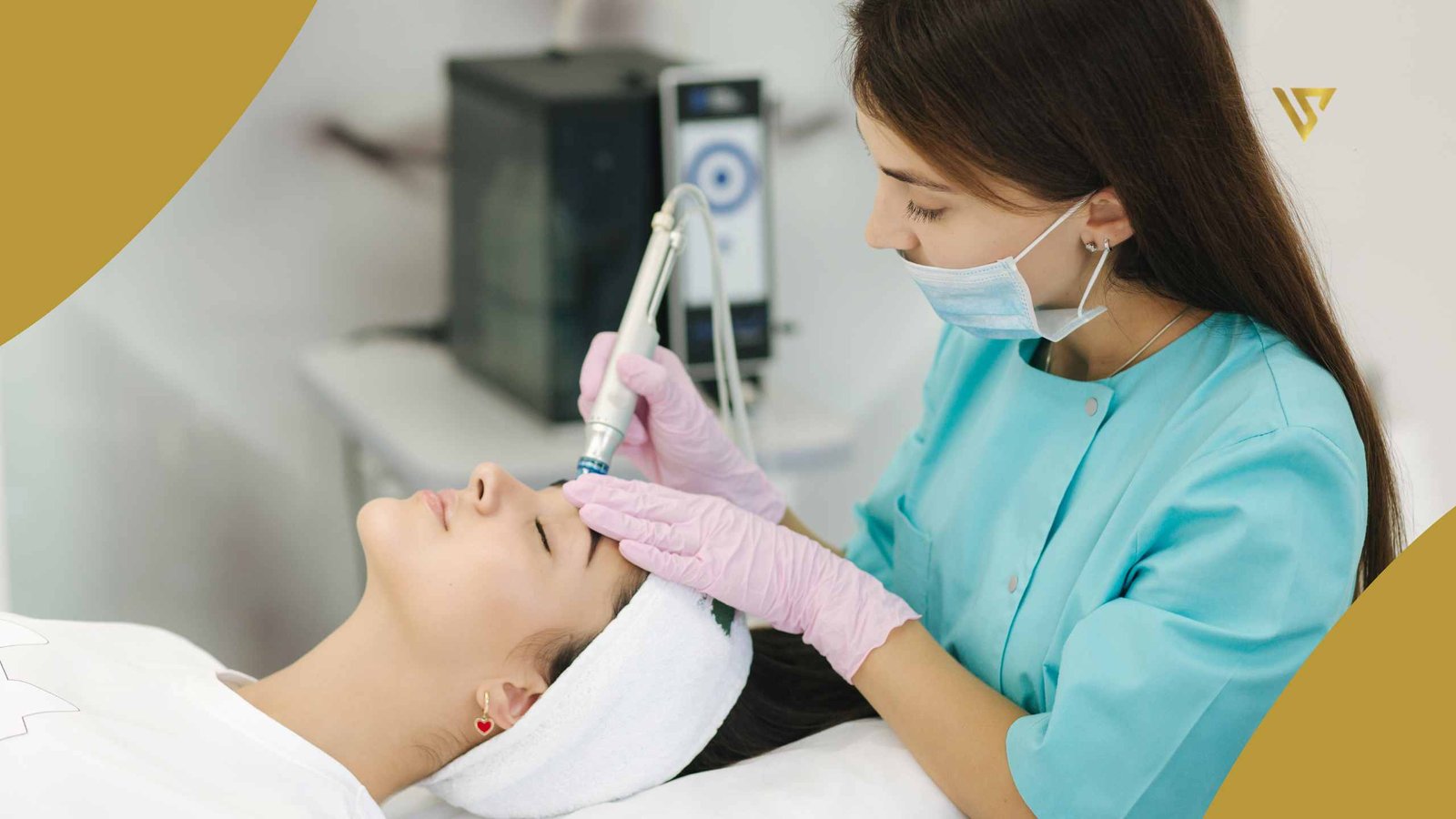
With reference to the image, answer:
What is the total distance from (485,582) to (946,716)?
459 millimetres

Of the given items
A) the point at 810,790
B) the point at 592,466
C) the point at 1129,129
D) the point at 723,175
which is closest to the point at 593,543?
the point at 592,466

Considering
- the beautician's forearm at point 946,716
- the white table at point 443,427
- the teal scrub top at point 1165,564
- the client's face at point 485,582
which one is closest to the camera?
the teal scrub top at point 1165,564

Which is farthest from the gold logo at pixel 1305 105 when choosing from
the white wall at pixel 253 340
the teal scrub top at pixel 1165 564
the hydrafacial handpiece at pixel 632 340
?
the white wall at pixel 253 340

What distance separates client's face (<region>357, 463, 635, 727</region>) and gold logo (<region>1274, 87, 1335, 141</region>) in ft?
2.67

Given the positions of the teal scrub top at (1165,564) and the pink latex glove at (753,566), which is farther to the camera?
the pink latex glove at (753,566)

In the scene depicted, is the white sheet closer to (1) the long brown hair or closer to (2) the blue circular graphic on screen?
(1) the long brown hair

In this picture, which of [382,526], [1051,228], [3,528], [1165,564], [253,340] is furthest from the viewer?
[253,340]

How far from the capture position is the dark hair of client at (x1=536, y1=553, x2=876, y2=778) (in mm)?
1307

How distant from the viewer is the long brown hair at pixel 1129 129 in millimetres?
1117

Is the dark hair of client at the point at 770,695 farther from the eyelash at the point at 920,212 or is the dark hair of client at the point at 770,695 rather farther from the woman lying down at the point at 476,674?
the eyelash at the point at 920,212

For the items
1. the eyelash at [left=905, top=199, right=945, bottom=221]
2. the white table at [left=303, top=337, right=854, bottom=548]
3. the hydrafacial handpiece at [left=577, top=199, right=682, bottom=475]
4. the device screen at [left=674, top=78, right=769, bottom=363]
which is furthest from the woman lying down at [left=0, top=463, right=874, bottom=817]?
the device screen at [left=674, top=78, right=769, bottom=363]

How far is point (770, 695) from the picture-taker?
4.85ft

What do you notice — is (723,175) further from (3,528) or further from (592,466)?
(3,528)

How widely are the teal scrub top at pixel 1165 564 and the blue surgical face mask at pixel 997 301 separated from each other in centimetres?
8
